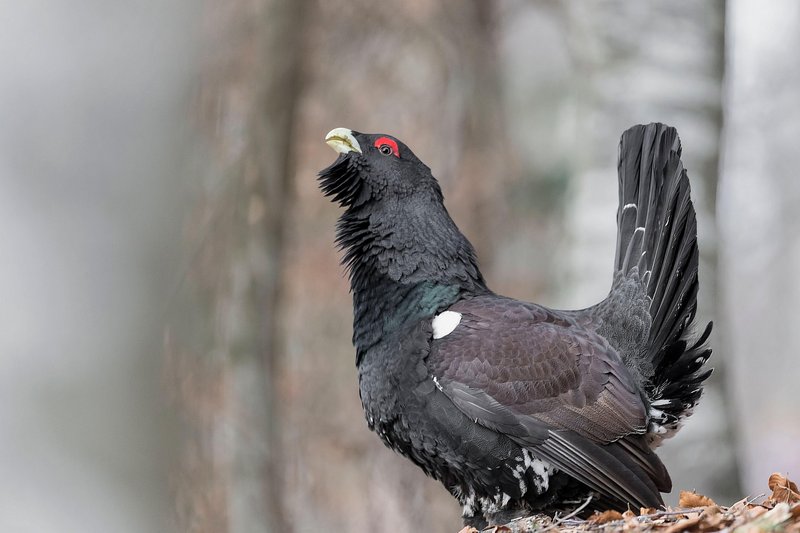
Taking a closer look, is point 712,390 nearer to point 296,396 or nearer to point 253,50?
point 296,396

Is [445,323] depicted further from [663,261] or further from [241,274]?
[241,274]

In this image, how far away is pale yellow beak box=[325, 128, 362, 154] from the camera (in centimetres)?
571

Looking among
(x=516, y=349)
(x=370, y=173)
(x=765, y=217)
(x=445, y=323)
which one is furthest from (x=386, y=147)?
(x=765, y=217)

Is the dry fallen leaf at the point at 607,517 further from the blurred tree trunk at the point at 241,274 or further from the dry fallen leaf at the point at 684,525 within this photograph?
the blurred tree trunk at the point at 241,274

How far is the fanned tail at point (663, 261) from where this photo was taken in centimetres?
546

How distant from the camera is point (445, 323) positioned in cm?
505

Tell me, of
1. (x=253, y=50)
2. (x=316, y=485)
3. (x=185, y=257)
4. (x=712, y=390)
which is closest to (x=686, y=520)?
(x=712, y=390)

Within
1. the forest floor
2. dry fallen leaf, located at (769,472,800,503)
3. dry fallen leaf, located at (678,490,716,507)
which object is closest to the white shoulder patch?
the forest floor

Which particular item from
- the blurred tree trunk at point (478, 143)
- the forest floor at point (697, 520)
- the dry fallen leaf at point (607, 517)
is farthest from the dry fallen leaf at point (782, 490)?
the blurred tree trunk at point (478, 143)

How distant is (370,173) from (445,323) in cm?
116

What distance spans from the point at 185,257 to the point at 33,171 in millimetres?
2117

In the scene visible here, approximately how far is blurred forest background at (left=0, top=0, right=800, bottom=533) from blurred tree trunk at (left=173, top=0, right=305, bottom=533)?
2cm

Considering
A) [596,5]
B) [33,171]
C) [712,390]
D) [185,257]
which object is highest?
[596,5]

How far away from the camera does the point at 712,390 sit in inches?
259
